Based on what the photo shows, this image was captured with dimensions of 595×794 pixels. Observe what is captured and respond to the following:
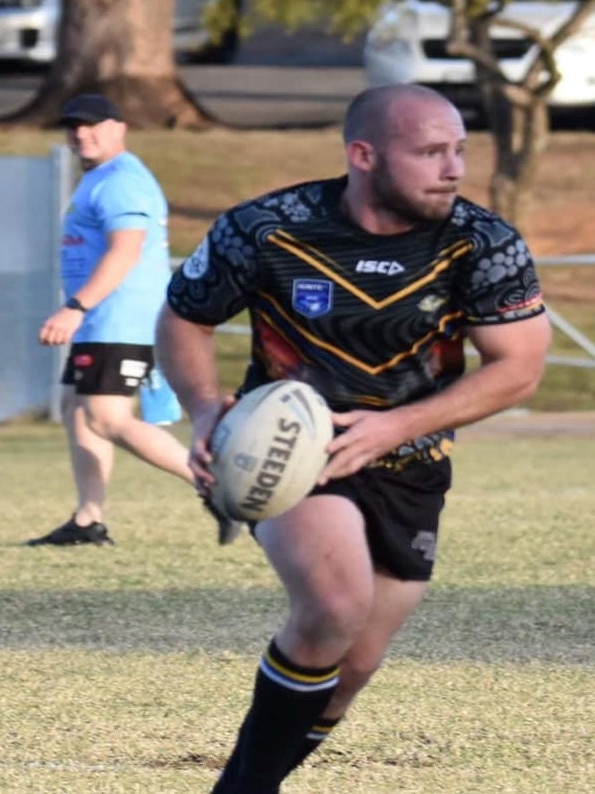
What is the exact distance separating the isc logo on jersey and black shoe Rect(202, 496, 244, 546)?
0.63 metres

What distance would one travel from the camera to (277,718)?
457 centimetres

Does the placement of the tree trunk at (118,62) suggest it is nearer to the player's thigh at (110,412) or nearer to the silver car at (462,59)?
the silver car at (462,59)

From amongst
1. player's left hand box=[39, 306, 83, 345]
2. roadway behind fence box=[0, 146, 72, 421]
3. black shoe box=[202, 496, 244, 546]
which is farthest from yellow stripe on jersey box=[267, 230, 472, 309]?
roadway behind fence box=[0, 146, 72, 421]

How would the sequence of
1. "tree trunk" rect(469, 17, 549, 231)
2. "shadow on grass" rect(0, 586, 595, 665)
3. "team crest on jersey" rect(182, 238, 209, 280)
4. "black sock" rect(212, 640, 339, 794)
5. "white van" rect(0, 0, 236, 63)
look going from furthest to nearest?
"white van" rect(0, 0, 236, 63) < "tree trunk" rect(469, 17, 549, 231) < "shadow on grass" rect(0, 586, 595, 665) < "team crest on jersey" rect(182, 238, 209, 280) < "black sock" rect(212, 640, 339, 794)

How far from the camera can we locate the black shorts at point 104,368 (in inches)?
347

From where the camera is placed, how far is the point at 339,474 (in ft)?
15.1

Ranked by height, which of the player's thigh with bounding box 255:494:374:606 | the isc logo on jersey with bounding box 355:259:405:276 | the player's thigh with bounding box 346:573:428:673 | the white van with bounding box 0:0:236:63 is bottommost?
the white van with bounding box 0:0:236:63

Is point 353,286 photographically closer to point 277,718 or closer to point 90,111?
point 277,718

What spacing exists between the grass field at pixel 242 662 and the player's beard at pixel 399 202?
139 cm

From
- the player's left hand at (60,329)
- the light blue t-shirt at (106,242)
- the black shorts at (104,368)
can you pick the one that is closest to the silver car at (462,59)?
the light blue t-shirt at (106,242)

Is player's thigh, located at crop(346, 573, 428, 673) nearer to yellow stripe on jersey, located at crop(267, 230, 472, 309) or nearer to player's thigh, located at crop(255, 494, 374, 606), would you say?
player's thigh, located at crop(255, 494, 374, 606)

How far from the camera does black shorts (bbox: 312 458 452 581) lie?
186 inches

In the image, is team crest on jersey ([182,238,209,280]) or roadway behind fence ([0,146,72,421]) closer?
team crest on jersey ([182,238,209,280])

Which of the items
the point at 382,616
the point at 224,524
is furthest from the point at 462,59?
the point at 382,616
